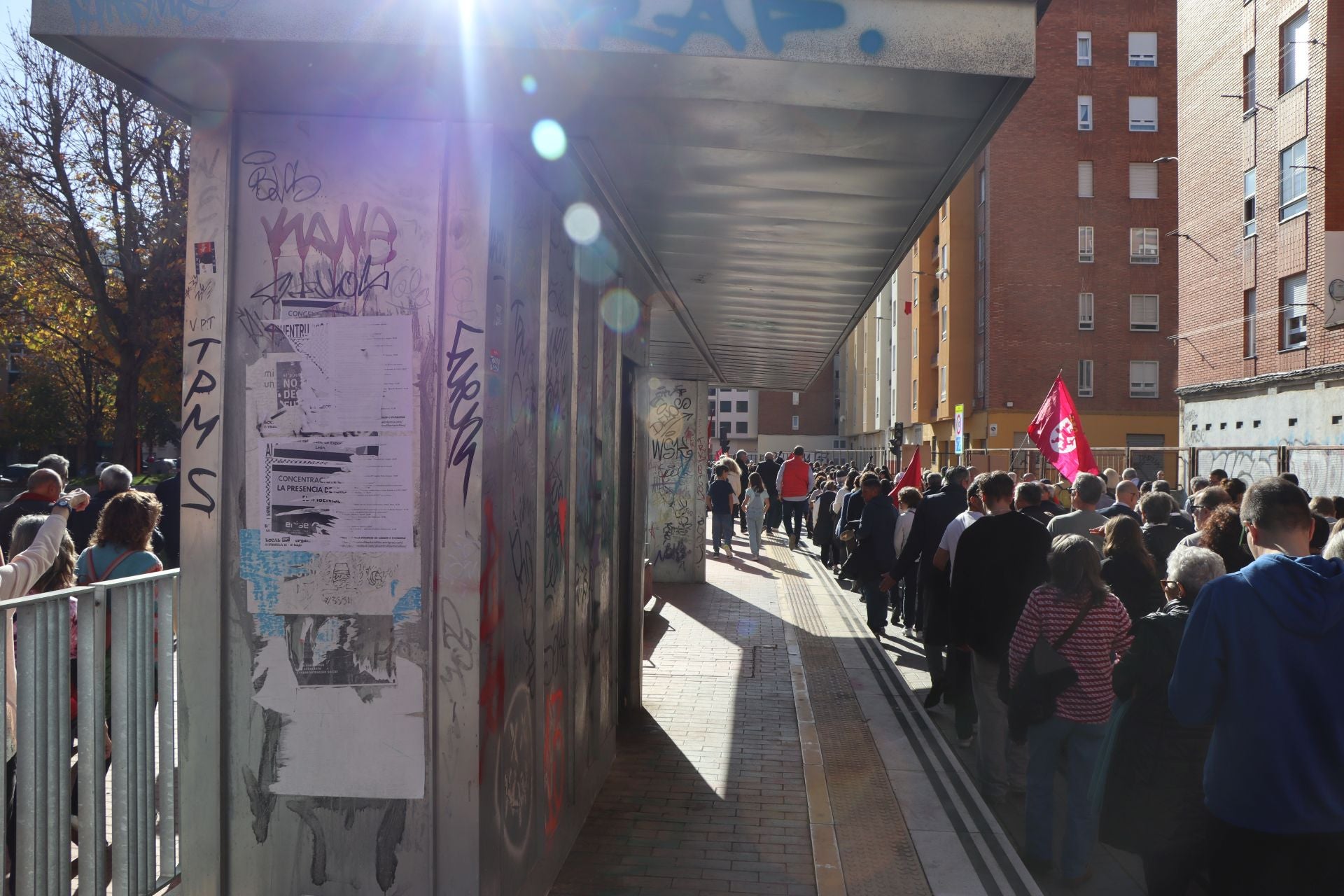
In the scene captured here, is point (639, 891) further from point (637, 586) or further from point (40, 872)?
point (637, 586)

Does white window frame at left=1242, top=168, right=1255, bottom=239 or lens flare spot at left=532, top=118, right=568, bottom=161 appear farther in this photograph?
white window frame at left=1242, top=168, right=1255, bottom=239

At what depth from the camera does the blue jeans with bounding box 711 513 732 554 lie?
65.6 feet

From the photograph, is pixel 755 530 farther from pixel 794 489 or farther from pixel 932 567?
pixel 932 567

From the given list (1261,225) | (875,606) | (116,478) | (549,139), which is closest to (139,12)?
(549,139)

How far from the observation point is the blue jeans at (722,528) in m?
20.0

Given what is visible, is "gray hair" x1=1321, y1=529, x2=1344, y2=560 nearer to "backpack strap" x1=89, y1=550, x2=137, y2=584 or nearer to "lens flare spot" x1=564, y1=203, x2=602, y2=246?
"lens flare spot" x1=564, y1=203, x2=602, y2=246

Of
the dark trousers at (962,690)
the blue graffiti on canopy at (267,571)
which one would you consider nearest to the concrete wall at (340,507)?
the blue graffiti on canopy at (267,571)

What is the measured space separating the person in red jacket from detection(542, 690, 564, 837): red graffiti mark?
16062mm

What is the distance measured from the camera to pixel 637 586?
25.8 ft

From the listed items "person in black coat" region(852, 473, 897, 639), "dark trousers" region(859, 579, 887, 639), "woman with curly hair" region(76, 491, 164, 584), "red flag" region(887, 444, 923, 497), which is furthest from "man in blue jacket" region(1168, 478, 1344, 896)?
"red flag" region(887, 444, 923, 497)

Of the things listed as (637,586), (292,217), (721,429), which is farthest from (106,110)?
(721,429)

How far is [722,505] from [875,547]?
8611 millimetres

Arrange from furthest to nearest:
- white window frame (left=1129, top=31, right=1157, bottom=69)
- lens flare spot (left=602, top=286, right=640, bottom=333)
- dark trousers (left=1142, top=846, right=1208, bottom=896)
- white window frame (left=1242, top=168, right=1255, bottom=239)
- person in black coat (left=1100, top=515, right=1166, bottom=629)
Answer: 1. white window frame (left=1129, top=31, right=1157, bottom=69)
2. white window frame (left=1242, top=168, right=1255, bottom=239)
3. lens flare spot (left=602, top=286, right=640, bottom=333)
4. person in black coat (left=1100, top=515, right=1166, bottom=629)
5. dark trousers (left=1142, top=846, right=1208, bottom=896)

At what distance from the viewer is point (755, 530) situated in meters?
20.0
